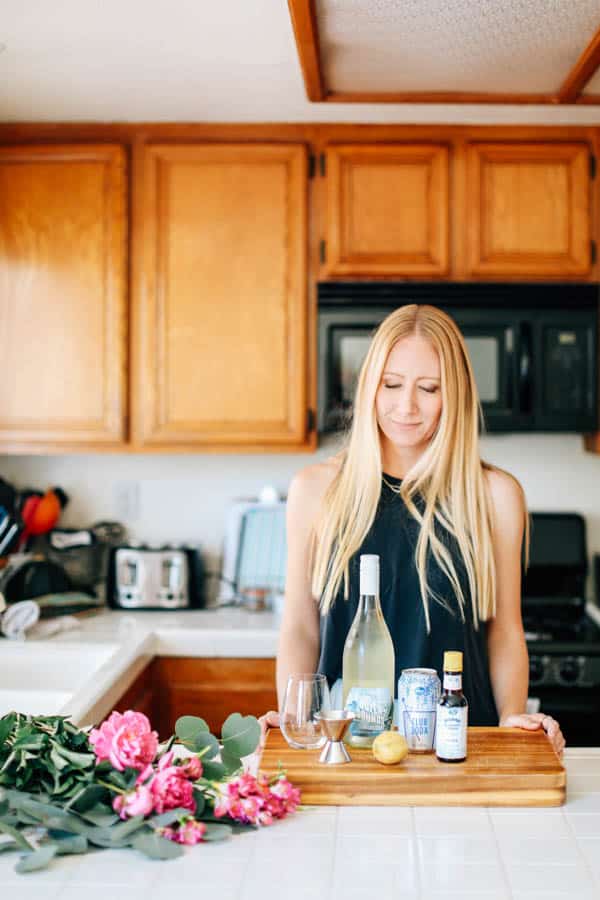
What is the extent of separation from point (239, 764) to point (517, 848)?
15.9 inches

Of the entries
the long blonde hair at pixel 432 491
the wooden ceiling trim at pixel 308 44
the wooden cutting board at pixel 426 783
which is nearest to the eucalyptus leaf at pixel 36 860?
the wooden cutting board at pixel 426 783

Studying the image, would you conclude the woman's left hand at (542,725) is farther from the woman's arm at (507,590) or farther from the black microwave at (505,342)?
the black microwave at (505,342)

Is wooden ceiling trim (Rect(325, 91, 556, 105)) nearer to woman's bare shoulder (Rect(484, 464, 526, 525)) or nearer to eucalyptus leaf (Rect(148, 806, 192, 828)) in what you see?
woman's bare shoulder (Rect(484, 464, 526, 525))

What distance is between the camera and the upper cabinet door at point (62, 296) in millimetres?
3117

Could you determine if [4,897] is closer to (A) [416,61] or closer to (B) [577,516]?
(A) [416,61]

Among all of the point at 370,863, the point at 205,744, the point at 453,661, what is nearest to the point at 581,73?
the point at 453,661

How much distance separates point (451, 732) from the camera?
1517mm

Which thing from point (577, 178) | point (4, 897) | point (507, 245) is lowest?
point (4, 897)

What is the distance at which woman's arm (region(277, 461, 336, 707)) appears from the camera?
196cm

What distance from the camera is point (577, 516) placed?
3359 millimetres

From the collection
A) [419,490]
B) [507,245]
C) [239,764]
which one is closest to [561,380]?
[507,245]

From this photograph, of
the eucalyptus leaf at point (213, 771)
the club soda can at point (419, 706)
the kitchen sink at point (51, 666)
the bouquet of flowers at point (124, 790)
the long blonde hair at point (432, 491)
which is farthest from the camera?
the kitchen sink at point (51, 666)

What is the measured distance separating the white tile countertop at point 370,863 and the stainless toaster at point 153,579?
185cm

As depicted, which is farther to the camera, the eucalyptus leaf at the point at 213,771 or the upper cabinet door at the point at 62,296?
the upper cabinet door at the point at 62,296
